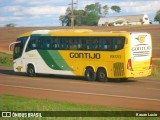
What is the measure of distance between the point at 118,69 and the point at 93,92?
490cm

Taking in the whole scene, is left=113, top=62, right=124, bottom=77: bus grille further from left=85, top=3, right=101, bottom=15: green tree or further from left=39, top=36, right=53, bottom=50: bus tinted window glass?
left=85, top=3, right=101, bottom=15: green tree

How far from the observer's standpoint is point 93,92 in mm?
21219

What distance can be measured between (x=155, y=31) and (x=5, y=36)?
3214cm

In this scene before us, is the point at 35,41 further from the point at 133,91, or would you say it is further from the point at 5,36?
the point at 5,36

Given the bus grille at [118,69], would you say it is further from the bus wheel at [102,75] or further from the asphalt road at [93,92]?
the asphalt road at [93,92]

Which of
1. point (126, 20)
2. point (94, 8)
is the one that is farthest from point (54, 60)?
point (94, 8)

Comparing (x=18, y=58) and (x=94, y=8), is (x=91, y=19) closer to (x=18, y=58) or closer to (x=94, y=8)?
(x=94, y=8)

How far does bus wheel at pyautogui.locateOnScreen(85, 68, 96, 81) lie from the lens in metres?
27.1

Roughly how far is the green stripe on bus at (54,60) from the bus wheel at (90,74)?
1.60 metres

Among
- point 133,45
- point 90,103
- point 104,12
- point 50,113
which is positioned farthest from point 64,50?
point 104,12

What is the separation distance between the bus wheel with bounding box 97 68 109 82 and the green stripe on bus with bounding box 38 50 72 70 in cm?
254

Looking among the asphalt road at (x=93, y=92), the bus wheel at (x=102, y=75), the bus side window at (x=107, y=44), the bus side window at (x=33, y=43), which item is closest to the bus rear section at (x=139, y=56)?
the asphalt road at (x=93, y=92)

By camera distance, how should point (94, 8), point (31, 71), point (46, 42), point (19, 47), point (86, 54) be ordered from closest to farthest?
point (86, 54), point (46, 42), point (31, 71), point (19, 47), point (94, 8)

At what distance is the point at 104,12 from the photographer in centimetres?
19438
